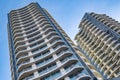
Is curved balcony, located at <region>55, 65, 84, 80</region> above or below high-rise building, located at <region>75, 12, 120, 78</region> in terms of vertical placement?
below

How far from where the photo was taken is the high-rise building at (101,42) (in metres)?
62.3

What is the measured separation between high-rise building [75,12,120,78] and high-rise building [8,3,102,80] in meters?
15.4

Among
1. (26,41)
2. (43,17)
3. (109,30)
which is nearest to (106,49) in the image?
(109,30)

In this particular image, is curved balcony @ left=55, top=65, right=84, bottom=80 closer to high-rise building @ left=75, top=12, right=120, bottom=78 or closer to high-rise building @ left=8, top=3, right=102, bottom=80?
high-rise building @ left=8, top=3, right=102, bottom=80

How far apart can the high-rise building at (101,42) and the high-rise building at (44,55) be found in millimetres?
15364

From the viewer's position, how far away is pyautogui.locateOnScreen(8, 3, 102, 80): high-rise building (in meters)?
38.0

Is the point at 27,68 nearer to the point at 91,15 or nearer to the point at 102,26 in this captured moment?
the point at 102,26

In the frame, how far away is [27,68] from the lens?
42844mm

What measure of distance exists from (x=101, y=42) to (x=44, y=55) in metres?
27.1

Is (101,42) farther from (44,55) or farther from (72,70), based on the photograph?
(72,70)

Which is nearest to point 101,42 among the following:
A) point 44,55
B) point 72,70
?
point 44,55

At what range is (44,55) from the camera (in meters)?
44.2

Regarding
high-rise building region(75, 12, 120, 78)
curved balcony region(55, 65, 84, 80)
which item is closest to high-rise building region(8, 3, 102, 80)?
curved balcony region(55, 65, 84, 80)

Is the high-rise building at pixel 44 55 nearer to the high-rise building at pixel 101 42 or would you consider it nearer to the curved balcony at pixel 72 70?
the curved balcony at pixel 72 70
